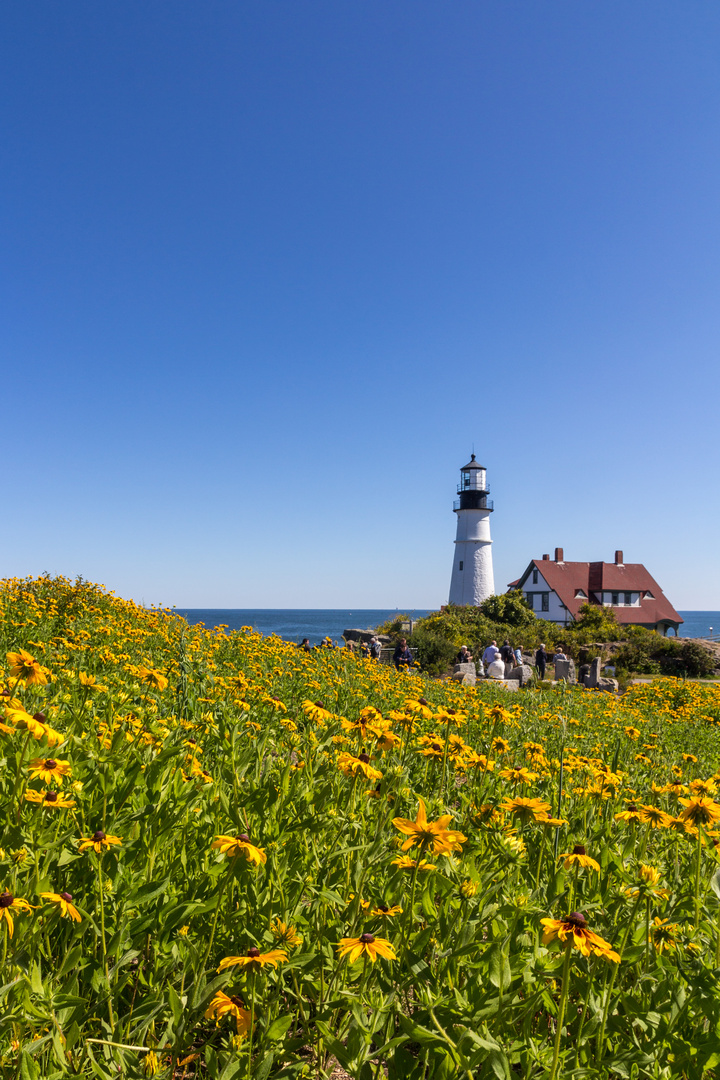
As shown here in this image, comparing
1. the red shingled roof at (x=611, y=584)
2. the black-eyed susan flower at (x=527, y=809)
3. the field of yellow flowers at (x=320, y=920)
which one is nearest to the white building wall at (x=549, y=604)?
the red shingled roof at (x=611, y=584)

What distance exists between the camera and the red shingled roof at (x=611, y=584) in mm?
50000

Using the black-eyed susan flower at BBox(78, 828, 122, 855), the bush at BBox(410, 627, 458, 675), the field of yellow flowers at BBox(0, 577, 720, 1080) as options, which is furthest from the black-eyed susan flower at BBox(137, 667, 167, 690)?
the bush at BBox(410, 627, 458, 675)

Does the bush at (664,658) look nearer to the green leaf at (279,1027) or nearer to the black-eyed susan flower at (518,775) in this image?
the black-eyed susan flower at (518,775)

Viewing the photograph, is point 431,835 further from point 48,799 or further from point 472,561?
point 472,561

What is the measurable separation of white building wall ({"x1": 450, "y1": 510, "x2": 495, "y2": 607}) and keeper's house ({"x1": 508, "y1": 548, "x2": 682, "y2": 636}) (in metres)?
3.80

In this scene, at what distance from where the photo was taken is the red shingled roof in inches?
1969

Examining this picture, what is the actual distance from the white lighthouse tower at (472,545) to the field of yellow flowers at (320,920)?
154 feet

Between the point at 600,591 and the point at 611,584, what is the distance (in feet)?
3.85

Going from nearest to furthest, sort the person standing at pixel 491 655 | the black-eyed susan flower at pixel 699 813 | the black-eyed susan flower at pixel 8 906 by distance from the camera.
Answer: the black-eyed susan flower at pixel 8 906 < the black-eyed susan flower at pixel 699 813 < the person standing at pixel 491 655

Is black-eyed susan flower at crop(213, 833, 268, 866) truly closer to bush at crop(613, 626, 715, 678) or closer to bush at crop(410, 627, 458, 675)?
bush at crop(410, 627, 458, 675)

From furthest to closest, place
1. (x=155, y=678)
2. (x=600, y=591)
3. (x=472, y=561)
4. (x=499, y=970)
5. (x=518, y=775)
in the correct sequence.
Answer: (x=600, y=591), (x=472, y=561), (x=155, y=678), (x=518, y=775), (x=499, y=970)

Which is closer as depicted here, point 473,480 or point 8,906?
point 8,906

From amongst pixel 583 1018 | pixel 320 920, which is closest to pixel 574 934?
pixel 583 1018

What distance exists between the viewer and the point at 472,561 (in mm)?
50375
